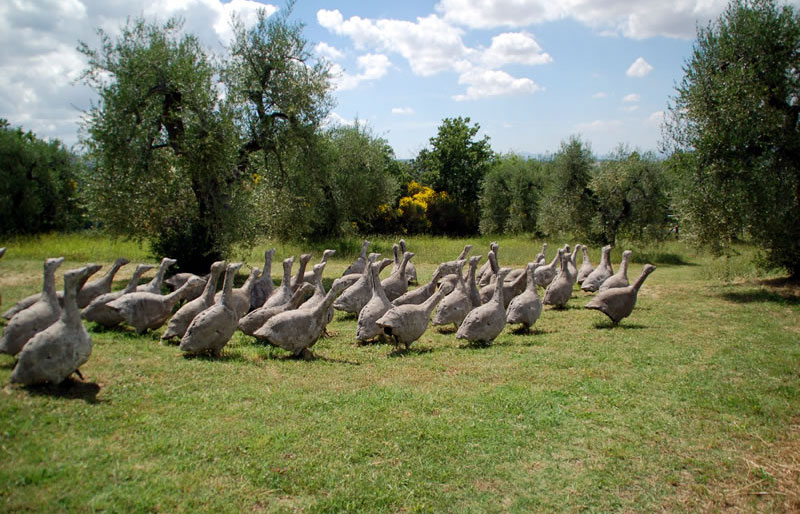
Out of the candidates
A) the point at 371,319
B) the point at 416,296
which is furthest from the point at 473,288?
the point at 371,319

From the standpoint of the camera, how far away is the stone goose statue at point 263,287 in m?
11.4

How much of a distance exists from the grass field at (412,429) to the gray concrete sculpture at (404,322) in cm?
35

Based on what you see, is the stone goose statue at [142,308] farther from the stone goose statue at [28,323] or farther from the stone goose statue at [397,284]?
the stone goose statue at [397,284]

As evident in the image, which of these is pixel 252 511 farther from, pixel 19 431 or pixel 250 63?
pixel 250 63

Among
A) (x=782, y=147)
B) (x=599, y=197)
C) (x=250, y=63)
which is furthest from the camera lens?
(x=599, y=197)

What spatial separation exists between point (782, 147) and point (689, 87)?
2.93 m

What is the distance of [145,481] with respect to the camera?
4.31 m

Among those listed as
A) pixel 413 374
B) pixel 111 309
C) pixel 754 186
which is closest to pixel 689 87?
pixel 754 186

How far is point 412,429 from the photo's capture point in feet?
18.2

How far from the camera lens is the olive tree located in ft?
44.8

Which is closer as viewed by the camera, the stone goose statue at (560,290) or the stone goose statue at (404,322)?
the stone goose statue at (404,322)

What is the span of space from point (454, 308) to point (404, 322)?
194cm

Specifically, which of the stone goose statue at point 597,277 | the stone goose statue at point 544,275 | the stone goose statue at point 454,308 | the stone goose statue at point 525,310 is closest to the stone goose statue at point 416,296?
the stone goose statue at point 454,308

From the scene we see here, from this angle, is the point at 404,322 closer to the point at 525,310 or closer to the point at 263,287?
the point at 525,310
